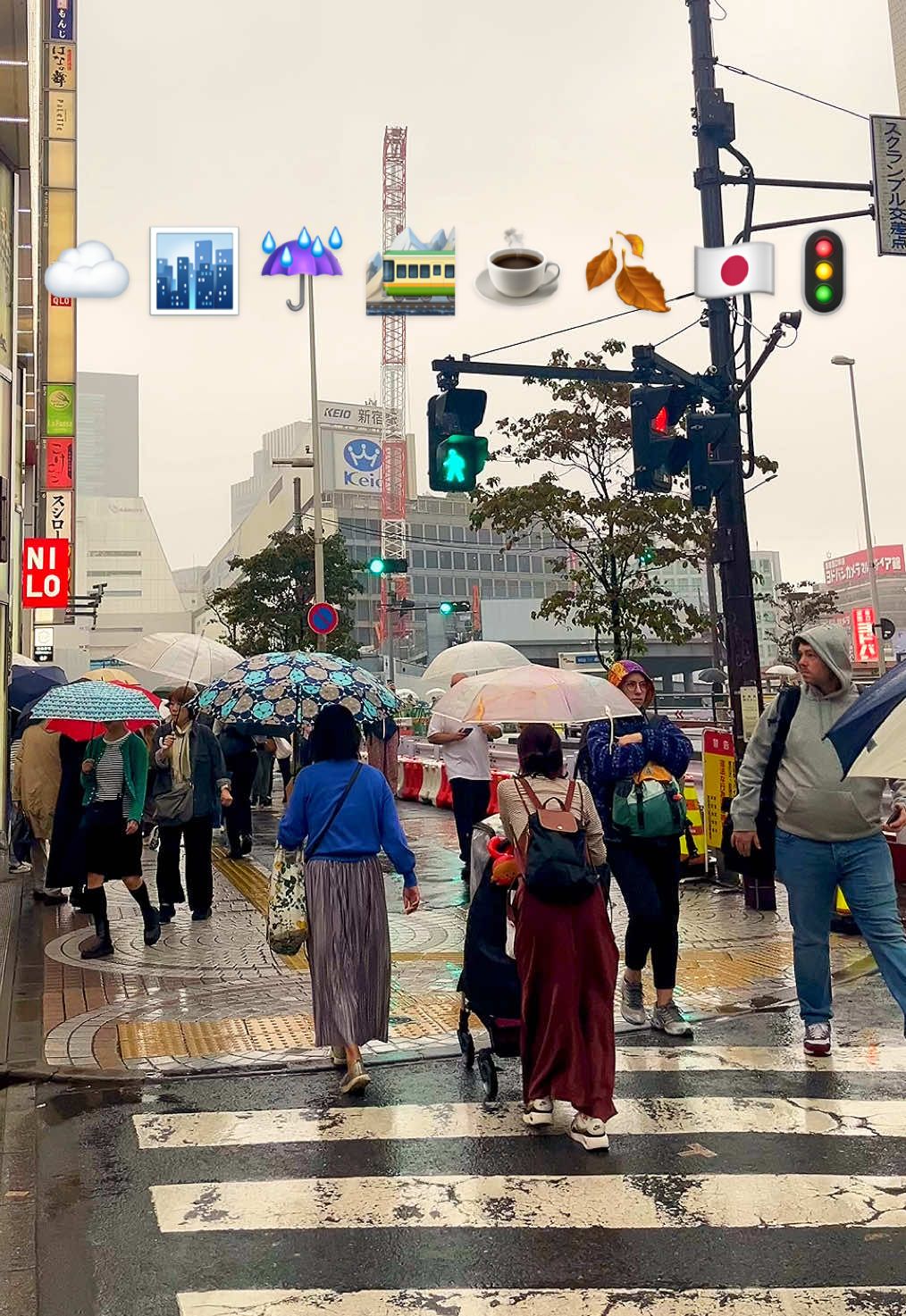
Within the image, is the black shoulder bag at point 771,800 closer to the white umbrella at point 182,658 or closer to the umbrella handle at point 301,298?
the white umbrella at point 182,658

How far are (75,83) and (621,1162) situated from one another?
104 ft

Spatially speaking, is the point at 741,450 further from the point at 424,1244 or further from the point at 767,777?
the point at 424,1244

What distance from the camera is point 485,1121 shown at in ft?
17.1

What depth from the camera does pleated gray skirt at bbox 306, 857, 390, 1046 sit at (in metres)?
5.68

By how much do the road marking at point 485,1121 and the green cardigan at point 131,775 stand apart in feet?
12.1

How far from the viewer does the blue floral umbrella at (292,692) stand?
669cm

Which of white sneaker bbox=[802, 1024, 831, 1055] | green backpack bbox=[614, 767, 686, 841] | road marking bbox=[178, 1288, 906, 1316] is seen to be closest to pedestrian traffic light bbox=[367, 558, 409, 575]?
green backpack bbox=[614, 767, 686, 841]

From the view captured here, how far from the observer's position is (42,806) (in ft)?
37.1

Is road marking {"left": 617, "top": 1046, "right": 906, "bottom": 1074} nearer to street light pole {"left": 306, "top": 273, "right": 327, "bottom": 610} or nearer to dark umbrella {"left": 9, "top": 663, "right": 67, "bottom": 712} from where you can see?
dark umbrella {"left": 9, "top": 663, "right": 67, "bottom": 712}

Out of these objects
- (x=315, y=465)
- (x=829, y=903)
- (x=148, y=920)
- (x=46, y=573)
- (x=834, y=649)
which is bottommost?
(x=148, y=920)

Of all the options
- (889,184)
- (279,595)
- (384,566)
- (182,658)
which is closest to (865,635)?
(279,595)

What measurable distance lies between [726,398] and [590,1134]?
24.0ft

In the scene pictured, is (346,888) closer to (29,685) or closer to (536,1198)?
(536,1198)

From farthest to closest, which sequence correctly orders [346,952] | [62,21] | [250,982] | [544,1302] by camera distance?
[62,21] → [250,982] → [346,952] → [544,1302]
